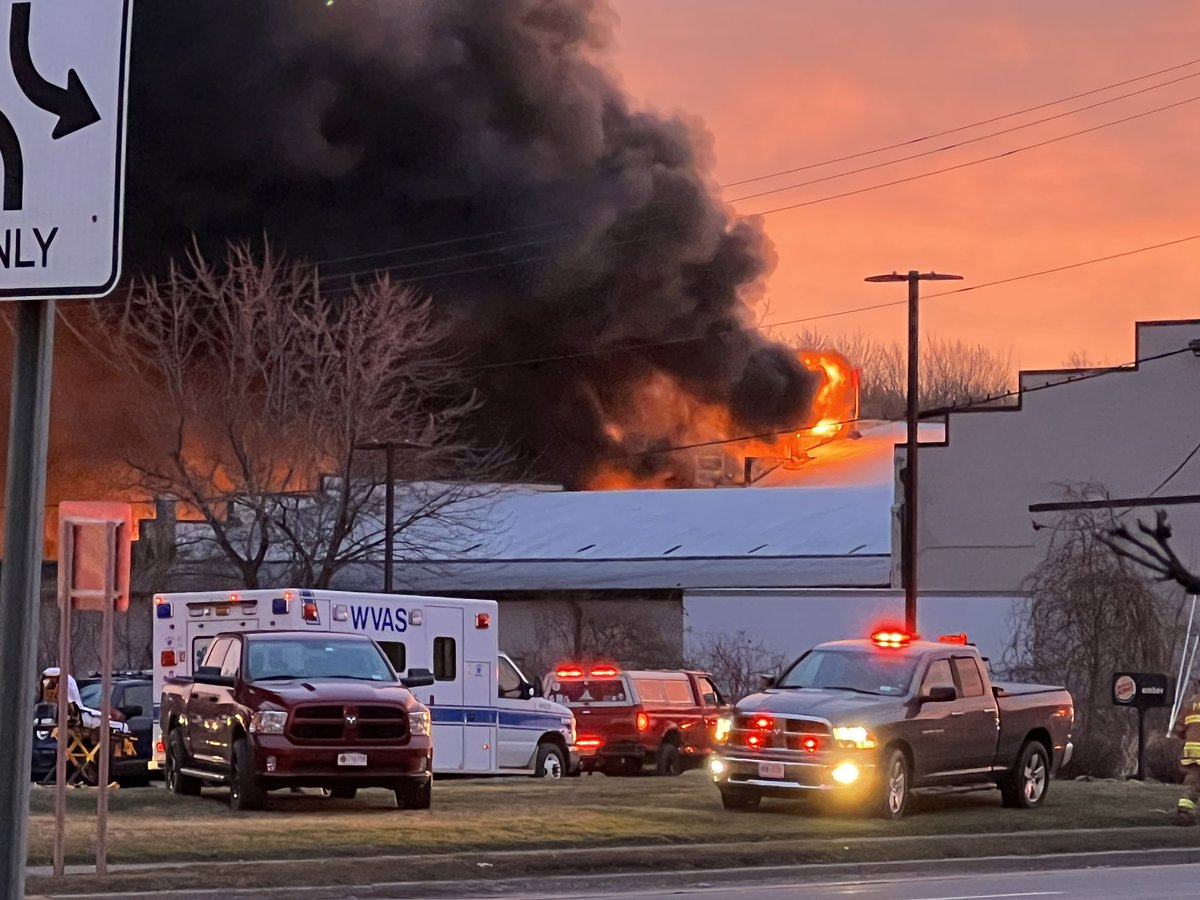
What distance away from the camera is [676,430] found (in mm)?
65500

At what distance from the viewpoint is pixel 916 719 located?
19094 mm

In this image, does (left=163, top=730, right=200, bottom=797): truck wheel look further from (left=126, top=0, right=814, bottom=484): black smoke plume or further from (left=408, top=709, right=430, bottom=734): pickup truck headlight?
(left=126, top=0, right=814, bottom=484): black smoke plume

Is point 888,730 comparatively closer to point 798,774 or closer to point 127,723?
point 798,774

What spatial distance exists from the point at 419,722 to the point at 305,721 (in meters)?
1.15

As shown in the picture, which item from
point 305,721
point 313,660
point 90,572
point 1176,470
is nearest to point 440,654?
point 313,660

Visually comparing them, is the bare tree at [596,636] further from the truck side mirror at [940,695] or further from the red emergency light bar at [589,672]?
the truck side mirror at [940,695]

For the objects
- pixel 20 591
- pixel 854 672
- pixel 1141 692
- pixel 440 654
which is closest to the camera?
pixel 20 591

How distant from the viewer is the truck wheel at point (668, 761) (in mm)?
30500

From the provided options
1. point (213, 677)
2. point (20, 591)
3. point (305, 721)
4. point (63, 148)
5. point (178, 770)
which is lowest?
point (178, 770)

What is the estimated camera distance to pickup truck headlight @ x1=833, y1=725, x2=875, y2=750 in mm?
18406

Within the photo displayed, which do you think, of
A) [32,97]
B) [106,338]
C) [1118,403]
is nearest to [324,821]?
[32,97]

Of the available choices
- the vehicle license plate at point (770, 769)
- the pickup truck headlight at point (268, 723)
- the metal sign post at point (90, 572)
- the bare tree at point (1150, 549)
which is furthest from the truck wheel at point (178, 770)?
the bare tree at point (1150, 549)

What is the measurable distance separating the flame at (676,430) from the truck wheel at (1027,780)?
4258 cm

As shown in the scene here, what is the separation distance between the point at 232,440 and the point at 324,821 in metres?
21.0
